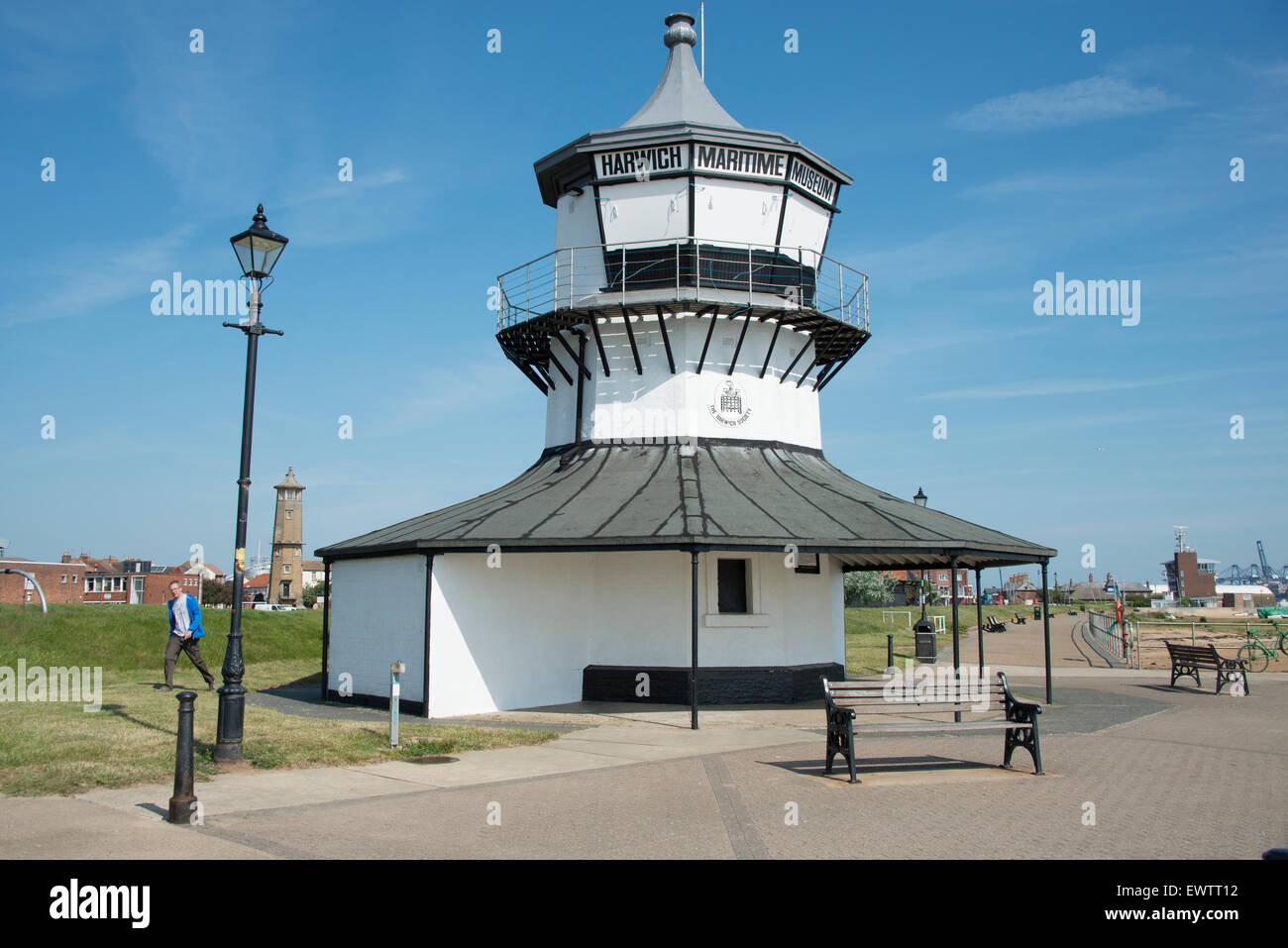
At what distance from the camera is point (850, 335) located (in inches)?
806

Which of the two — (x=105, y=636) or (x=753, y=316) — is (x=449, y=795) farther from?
(x=105, y=636)

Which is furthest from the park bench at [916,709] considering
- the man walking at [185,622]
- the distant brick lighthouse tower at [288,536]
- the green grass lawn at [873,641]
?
the distant brick lighthouse tower at [288,536]

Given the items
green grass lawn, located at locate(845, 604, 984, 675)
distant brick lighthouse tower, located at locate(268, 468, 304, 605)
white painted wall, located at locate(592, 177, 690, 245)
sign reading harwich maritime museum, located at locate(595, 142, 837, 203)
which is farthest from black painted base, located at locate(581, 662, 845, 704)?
distant brick lighthouse tower, located at locate(268, 468, 304, 605)

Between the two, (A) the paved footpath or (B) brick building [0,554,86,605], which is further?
(B) brick building [0,554,86,605]

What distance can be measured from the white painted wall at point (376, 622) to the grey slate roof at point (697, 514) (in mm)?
464

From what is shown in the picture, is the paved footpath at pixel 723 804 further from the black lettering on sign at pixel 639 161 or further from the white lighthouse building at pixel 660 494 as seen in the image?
the black lettering on sign at pixel 639 161

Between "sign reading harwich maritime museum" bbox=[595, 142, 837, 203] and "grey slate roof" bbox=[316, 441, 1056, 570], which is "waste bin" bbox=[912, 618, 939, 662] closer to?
"grey slate roof" bbox=[316, 441, 1056, 570]

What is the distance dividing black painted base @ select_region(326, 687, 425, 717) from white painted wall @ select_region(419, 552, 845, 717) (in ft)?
1.77

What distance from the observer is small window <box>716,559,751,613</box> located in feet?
58.0

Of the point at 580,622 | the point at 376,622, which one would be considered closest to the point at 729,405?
the point at 580,622

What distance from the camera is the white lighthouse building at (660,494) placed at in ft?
52.5

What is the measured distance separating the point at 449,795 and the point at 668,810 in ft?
7.38
